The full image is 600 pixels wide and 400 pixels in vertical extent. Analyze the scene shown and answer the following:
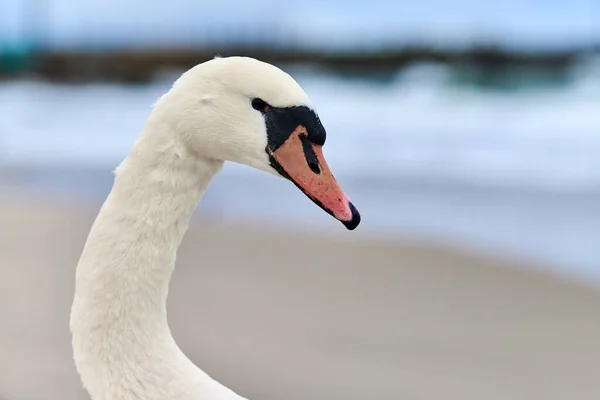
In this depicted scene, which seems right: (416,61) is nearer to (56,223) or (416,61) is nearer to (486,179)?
(486,179)

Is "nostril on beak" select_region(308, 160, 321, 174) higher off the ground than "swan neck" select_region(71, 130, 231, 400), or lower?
higher

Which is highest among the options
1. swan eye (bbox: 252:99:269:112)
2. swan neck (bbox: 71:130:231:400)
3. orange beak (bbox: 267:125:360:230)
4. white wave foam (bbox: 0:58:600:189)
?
white wave foam (bbox: 0:58:600:189)

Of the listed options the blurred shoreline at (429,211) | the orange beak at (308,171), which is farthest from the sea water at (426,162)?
the orange beak at (308,171)

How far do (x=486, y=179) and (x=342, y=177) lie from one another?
1392 mm

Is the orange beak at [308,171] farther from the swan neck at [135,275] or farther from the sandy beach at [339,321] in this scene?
the sandy beach at [339,321]

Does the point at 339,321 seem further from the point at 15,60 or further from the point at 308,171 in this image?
the point at 15,60

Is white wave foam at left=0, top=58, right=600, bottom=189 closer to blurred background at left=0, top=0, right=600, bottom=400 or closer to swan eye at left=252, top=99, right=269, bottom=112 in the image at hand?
blurred background at left=0, top=0, right=600, bottom=400

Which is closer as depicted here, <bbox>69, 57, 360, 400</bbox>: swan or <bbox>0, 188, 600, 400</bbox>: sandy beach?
<bbox>69, 57, 360, 400</bbox>: swan

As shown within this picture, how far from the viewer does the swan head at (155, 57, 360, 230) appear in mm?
1671

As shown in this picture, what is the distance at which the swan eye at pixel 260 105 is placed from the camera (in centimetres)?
168

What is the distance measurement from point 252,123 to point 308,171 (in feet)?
0.46

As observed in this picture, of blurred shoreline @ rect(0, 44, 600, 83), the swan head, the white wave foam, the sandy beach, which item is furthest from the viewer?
blurred shoreline @ rect(0, 44, 600, 83)

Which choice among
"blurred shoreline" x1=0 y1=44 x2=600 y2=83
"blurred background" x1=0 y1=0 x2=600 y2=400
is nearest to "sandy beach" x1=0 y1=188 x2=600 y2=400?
"blurred background" x1=0 y1=0 x2=600 y2=400

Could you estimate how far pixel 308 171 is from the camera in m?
1.70
